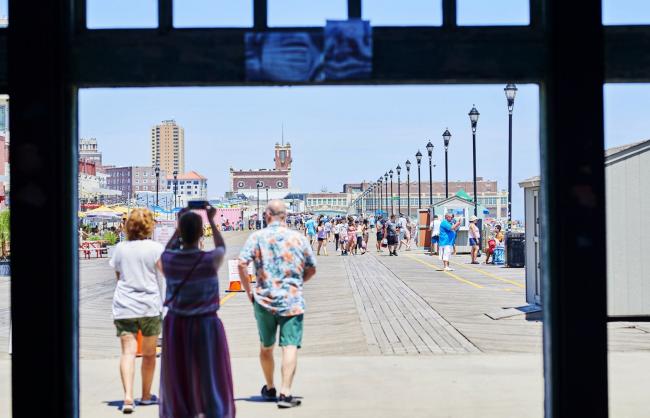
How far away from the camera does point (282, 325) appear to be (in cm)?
753

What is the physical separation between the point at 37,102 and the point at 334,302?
13865 mm

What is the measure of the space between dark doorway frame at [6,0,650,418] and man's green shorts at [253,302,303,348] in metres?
2.74

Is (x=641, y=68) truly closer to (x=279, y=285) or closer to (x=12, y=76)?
(x=12, y=76)

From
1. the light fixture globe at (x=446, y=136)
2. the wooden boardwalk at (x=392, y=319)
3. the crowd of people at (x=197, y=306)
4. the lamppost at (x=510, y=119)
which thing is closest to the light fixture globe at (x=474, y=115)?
the lamppost at (x=510, y=119)

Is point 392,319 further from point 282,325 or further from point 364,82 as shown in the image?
point 364,82

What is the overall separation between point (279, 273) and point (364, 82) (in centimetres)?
282

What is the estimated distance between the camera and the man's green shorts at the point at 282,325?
748cm

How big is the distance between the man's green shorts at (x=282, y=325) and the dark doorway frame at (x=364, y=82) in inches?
108

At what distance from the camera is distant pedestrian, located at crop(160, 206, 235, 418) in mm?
6379

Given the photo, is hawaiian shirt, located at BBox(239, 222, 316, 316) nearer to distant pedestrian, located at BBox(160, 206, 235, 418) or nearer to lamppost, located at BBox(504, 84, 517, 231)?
distant pedestrian, located at BBox(160, 206, 235, 418)

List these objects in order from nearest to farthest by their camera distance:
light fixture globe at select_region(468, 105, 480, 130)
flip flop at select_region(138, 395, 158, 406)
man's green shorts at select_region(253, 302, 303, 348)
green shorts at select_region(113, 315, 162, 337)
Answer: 1. man's green shorts at select_region(253, 302, 303, 348)
2. green shorts at select_region(113, 315, 162, 337)
3. flip flop at select_region(138, 395, 158, 406)
4. light fixture globe at select_region(468, 105, 480, 130)

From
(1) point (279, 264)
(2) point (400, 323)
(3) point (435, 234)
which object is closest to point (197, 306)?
(1) point (279, 264)

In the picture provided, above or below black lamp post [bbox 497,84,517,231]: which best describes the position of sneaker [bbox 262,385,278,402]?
below

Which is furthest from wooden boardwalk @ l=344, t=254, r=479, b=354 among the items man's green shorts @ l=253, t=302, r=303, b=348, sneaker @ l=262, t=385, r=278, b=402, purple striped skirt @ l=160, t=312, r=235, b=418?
purple striped skirt @ l=160, t=312, r=235, b=418
